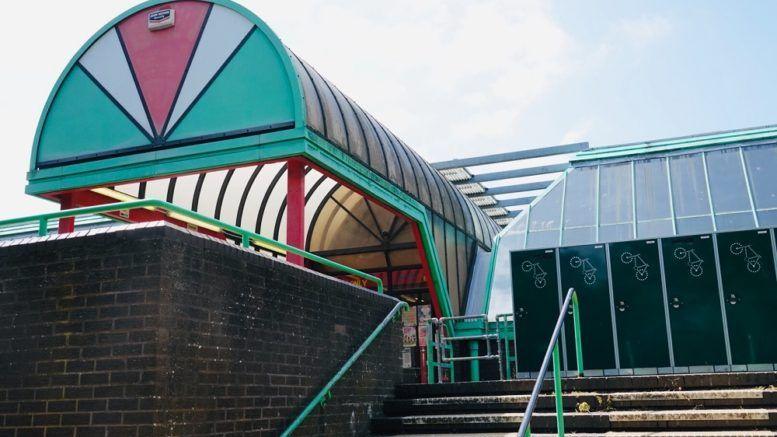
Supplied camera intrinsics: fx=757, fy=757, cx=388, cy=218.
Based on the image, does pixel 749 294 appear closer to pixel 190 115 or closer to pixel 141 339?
pixel 141 339

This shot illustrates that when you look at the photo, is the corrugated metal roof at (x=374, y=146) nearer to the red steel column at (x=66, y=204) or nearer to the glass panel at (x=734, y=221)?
the red steel column at (x=66, y=204)

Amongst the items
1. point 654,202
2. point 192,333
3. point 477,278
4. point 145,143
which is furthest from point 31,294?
point 477,278

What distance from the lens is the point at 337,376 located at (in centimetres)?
815

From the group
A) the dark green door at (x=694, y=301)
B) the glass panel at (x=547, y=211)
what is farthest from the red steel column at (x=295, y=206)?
the dark green door at (x=694, y=301)

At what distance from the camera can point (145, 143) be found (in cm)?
1219

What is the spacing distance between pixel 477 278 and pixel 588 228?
788 centimetres

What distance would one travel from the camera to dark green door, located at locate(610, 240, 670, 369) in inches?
433

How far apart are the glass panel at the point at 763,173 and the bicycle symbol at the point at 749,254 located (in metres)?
1.76

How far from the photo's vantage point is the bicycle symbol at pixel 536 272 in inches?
469

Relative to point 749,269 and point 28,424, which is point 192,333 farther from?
point 749,269

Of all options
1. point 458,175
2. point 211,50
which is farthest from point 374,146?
point 458,175

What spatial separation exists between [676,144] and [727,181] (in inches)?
68.3

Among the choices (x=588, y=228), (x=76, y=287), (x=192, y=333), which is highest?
Answer: (x=588, y=228)

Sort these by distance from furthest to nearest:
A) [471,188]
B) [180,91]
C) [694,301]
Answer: [471,188]
[180,91]
[694,301]
